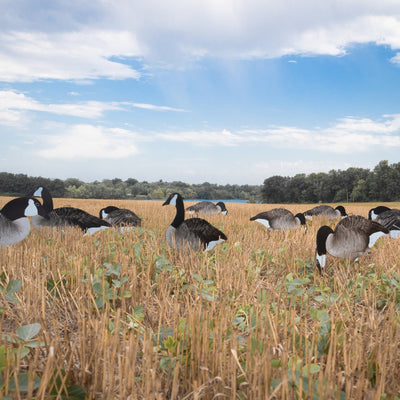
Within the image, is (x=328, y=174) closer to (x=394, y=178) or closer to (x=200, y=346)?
(x=394, y=178)

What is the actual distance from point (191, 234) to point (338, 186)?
9113cm

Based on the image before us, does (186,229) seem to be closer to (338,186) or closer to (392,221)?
(392,221)

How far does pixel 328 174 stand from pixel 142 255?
9811 centimetres

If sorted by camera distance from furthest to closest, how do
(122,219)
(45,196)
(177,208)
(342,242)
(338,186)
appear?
(338,186) < (122,219) < (45,196) < (177,208) < (342,242)

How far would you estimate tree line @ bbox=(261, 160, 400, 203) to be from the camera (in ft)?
264

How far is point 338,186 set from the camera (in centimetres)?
8912

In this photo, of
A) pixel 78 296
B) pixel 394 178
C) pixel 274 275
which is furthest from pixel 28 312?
pixel 394 178

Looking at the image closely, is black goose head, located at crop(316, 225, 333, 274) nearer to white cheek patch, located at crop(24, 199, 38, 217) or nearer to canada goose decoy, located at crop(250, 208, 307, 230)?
canada goose decoy, located at crop(250, 208, 307, 230)

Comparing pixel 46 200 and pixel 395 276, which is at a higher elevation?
pixel 46 200

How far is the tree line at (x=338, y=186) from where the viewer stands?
80475 mm

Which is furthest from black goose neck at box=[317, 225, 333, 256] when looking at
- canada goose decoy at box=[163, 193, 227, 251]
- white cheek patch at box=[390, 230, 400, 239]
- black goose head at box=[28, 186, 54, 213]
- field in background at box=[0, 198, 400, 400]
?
black goose head at box=[28, 186, 54, 213]

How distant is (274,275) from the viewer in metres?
5.45

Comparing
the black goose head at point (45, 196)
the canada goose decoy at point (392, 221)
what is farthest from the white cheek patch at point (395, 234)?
the black goose head at point (45, 196)

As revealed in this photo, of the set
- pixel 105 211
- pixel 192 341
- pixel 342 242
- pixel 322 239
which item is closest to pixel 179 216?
pixel 322 239
